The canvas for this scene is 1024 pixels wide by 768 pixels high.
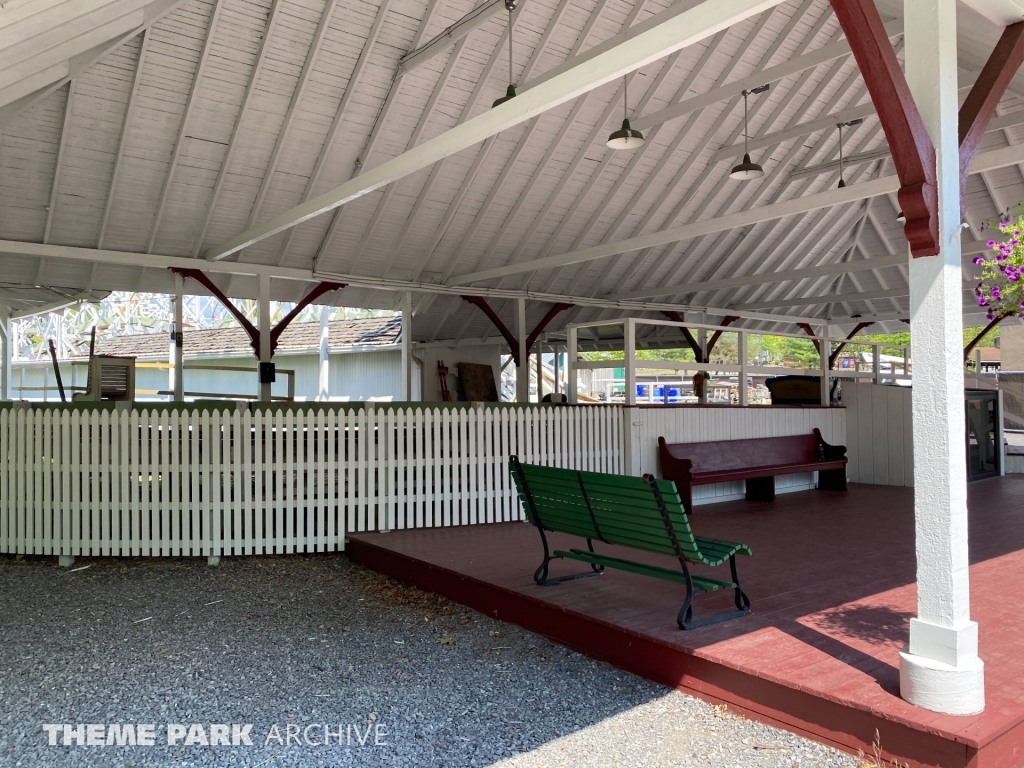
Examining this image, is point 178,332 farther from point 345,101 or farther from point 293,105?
point 345,101

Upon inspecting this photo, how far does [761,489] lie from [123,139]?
9.26 m

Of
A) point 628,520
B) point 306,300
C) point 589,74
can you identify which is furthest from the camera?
point 306,300

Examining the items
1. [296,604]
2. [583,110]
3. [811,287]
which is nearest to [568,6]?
[583,110]

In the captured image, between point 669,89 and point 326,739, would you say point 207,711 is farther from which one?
point 669,89

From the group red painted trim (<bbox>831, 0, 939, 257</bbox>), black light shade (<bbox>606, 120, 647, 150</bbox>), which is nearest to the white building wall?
black light shade (<bbox>606, 120, 647, 150</bbox>)

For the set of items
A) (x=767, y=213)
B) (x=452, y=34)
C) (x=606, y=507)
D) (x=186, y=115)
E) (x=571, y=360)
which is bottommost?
(x=606, y=507)

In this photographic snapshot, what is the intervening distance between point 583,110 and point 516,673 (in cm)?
913

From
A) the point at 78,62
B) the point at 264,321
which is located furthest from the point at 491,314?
the point at 78,62

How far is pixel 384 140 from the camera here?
34.3 feet

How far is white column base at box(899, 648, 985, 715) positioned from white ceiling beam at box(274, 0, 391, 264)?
8.67 m

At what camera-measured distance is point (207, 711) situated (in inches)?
147

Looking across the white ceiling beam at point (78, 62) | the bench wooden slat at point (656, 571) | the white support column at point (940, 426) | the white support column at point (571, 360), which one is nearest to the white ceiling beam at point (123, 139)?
the white ceiling beam at point (78, 62)

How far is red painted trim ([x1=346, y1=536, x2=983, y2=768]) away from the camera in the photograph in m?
2.94

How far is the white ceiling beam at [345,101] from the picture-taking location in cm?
898
